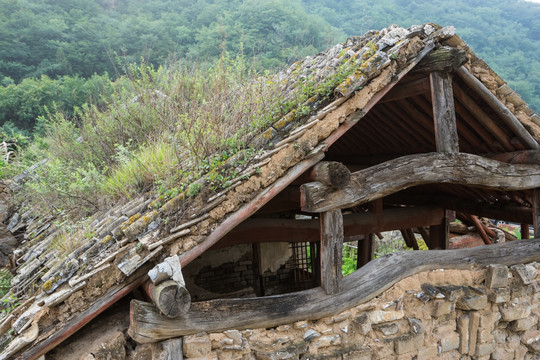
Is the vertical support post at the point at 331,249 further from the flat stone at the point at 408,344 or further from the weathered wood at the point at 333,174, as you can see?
the flat stone at the point at 408,344

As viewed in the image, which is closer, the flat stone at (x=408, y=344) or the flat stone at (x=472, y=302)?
the flat stone at (x=408, y=344)

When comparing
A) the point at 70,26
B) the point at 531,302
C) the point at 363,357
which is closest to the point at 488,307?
the point at 531,302

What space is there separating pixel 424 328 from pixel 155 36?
24.6 metres

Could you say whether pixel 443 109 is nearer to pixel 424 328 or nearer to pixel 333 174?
pixel 333 174

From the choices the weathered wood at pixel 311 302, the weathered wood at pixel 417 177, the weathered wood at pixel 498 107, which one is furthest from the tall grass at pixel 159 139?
the weathered wood at pixel 498 107

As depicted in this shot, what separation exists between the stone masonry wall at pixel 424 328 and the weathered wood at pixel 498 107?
1.43 m

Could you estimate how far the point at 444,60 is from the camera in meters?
3.55

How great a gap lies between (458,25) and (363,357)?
41.1m

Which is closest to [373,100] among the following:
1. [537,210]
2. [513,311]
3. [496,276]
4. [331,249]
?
[331,249]

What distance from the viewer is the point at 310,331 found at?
3289 mm

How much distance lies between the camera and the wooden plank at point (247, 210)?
8.86 ft

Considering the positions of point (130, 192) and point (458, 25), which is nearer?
point (130, 192)

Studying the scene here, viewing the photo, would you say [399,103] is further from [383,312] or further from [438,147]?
[383,312]

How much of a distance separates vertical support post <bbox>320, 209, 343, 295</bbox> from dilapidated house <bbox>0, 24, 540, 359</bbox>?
1 centimetres
